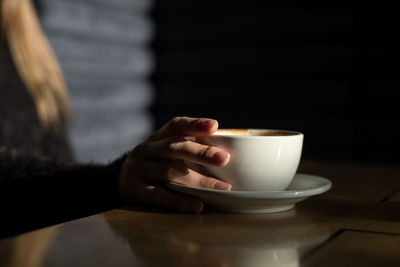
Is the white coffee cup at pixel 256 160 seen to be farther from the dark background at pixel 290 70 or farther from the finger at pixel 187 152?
the dark background at pixel 290 70

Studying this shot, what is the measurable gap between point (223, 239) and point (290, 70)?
8.76 feet

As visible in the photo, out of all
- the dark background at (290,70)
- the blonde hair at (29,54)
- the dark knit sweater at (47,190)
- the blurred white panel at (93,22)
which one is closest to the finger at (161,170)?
the dark knit sweater at (47,190)

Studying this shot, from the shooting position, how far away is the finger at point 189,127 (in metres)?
0.60

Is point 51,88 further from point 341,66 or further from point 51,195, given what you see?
point 341,66

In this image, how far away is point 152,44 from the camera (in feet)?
11.4

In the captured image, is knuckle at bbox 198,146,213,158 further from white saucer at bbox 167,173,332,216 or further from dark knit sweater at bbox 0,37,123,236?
dark knit sweater at bbox 0,37,123,236

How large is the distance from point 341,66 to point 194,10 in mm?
988

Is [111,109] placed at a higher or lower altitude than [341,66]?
lower

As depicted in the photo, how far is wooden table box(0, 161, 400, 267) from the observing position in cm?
40

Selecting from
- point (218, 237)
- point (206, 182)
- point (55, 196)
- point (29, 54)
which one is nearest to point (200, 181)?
point (206, 182)

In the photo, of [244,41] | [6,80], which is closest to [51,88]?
[6,80]

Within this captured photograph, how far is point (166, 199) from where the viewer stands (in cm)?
61

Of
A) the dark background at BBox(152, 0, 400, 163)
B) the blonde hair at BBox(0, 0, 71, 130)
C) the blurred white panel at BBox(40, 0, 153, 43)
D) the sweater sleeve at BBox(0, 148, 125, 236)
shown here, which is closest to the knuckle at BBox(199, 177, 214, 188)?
the sweater sleeve at BBox(0, 148, 125, 236)

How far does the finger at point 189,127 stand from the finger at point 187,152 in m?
0.01
